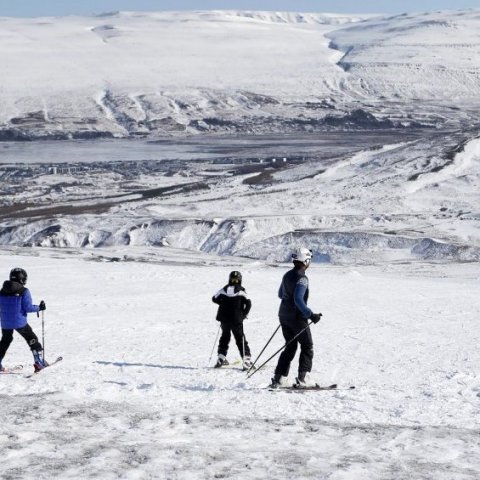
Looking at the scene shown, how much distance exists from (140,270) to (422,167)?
88.5ft

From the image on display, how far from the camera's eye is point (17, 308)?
8.93 metres

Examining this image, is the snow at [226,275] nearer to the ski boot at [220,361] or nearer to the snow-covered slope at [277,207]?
the snow-covered slope at [277,207]

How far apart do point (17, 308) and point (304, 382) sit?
3.32m

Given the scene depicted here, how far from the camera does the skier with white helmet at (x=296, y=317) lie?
8.00 metres

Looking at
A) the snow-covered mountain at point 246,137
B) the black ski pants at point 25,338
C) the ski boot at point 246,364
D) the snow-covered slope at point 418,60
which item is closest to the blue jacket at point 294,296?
the ski boot at point 246,364

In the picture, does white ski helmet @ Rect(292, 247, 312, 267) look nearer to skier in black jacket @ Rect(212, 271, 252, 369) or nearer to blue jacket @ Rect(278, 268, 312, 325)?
blue jacket @ Rect(278, 268, 312, 325)

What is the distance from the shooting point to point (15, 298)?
8.88 m

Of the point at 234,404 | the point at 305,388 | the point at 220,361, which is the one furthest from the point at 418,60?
the point at 234,404

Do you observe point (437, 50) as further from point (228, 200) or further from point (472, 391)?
point (472, 391)

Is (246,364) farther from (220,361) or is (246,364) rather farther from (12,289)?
(12,289)

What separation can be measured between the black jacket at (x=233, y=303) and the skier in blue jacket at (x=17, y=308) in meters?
2.05

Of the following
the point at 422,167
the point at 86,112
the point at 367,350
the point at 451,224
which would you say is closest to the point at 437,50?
the point at 86,112

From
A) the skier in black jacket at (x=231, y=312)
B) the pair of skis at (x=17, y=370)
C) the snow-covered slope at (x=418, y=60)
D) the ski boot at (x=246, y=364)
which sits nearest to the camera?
the pair of skis at (x=17, y=370)

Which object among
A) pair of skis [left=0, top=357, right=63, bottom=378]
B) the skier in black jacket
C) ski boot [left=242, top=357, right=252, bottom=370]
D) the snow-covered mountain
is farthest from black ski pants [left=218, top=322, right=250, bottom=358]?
the snow-covered mountain
